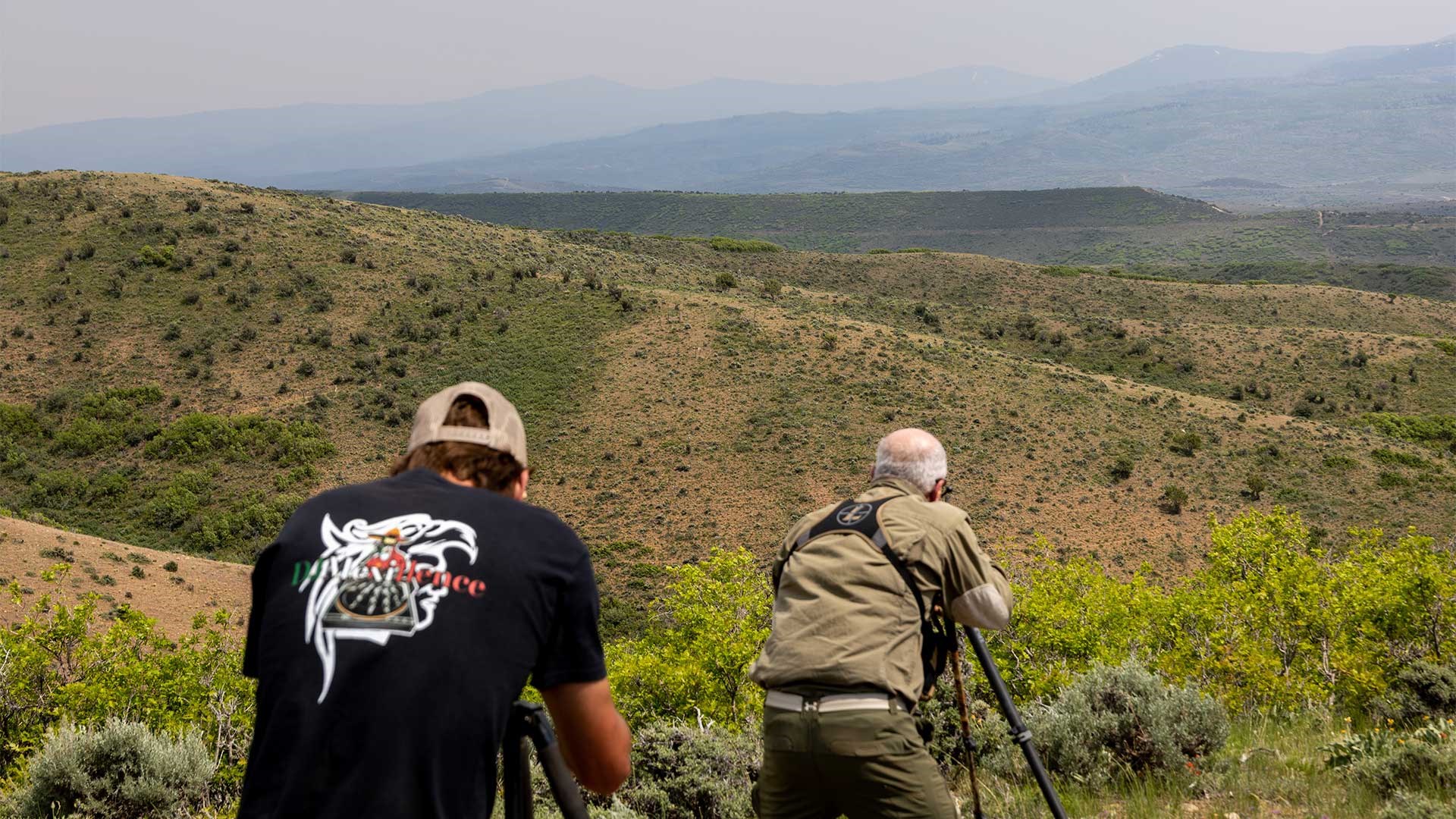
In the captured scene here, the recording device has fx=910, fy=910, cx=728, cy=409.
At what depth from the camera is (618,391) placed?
35031 millimetres

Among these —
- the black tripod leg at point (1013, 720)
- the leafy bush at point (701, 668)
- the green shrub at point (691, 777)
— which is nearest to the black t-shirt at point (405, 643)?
the black tripod leg at point (1013, 720)

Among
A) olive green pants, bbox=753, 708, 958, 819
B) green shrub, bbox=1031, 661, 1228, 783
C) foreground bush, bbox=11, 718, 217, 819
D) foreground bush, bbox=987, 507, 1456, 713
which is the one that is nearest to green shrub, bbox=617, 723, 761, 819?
green shrub, bbox=1031, 661, 1228, 783

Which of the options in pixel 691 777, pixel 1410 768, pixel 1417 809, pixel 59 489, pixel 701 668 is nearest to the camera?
pixel 1417 809

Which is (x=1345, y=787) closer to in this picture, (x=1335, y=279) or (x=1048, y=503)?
(x=1048, y=503)

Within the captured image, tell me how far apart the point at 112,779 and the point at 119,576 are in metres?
16.5

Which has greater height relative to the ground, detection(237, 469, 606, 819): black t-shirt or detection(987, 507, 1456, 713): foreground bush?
detection(237, 469, 606, 819): black t-shirt

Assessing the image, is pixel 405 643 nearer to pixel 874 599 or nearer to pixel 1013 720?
pixel 874 599

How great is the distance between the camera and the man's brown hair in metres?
2.29

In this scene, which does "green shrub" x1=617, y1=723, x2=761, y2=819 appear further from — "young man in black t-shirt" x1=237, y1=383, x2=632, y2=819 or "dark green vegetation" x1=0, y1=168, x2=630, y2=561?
"dark green vegetation" x1=0, y1=168, x2=630, y2=561

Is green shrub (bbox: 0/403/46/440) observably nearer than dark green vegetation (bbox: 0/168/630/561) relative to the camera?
No

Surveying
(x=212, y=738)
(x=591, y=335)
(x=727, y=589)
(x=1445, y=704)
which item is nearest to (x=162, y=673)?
(x=212, y=738)

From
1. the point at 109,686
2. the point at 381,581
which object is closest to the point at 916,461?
the point at 381,581

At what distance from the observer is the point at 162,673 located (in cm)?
1024

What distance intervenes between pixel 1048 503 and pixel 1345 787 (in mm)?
25503
